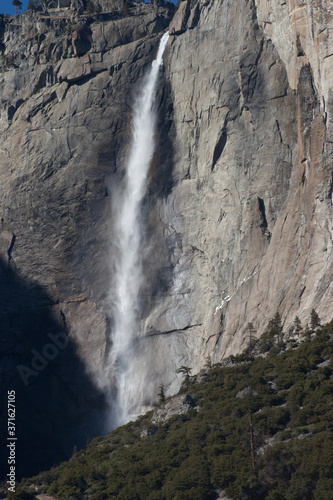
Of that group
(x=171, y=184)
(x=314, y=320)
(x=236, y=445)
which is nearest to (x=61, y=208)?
(x=171, y=184)

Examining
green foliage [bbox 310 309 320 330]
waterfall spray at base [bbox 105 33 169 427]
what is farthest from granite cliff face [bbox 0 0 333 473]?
green foliage [bbox 310 309 320 330]

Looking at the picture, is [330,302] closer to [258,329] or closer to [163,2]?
[258,329]

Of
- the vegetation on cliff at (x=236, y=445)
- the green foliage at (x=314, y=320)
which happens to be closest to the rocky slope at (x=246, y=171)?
the green foliage at (x=314, y=320)

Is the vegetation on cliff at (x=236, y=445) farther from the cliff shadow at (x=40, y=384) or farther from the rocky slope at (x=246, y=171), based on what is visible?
the cliff shadow at (x=40, y=384)

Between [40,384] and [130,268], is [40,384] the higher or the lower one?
the lower one

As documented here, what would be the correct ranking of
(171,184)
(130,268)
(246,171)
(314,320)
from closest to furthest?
(314,320) < (246,171) < (171,184) < (130,268)

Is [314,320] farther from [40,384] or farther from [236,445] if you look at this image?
[40,384]

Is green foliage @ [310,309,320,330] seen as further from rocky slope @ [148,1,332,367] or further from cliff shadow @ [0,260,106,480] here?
cliff shadow @ [0,260,106,480]
